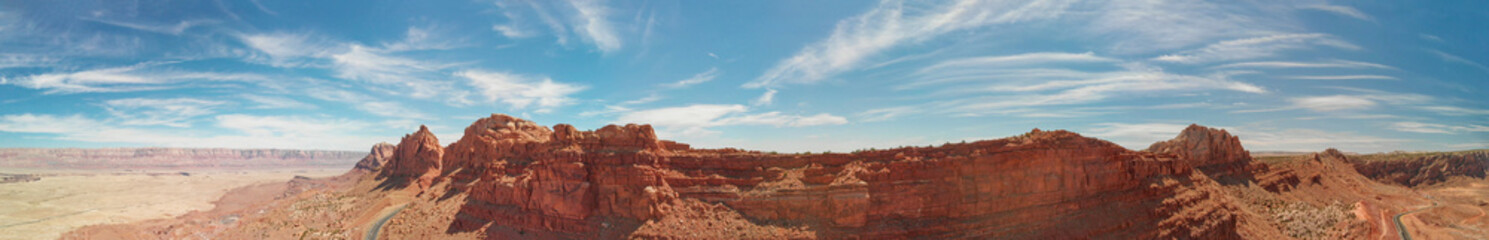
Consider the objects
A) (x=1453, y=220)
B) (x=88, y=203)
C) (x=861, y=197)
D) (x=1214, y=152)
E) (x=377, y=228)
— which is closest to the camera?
(x=861, y=197)

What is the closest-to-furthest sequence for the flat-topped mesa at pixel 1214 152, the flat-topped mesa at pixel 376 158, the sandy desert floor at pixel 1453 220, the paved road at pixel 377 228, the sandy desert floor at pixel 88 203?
the sandy desert floor at pixel 1453 220
the paved road at pixel 377 228
the flat-topped mesa at pixel 1214 152
the sandy desert floor at pixel 88 203
the flat-topped mesa at pixel 376 158

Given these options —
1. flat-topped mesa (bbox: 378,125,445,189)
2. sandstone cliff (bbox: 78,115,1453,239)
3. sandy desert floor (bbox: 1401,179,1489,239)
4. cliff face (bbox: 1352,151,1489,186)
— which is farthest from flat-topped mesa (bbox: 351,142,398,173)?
cliff face (bbox: 1352,151,1489,186)

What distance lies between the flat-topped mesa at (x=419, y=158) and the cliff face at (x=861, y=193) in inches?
1489

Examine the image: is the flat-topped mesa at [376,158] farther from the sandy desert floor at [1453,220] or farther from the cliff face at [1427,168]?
the cliff face at [1427,168]

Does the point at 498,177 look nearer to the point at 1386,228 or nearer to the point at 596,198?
the point at 596,198

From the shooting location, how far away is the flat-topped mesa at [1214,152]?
179 feet

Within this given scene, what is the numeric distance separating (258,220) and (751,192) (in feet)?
208

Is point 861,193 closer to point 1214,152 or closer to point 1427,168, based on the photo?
point 1214,152

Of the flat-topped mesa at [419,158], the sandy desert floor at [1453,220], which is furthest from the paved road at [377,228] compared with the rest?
the sandy desert floor at [1453,220]

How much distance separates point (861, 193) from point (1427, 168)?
104 metres

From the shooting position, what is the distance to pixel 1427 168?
257 ft

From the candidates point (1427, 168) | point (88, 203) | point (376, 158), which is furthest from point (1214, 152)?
point (88, 203)

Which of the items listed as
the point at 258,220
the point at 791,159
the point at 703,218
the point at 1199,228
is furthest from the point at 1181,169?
the point at 258,220

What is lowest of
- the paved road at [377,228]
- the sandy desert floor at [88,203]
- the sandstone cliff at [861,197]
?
the sandy desert floor at [88,203]
